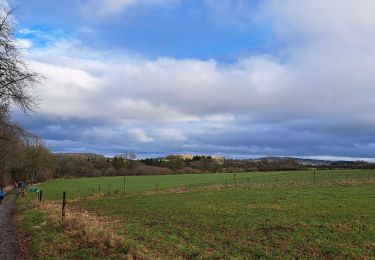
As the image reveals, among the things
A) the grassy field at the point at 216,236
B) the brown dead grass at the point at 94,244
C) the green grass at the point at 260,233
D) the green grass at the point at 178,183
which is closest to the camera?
the brown dead grass at the point at 94,244

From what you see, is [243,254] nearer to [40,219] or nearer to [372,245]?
[372,245]

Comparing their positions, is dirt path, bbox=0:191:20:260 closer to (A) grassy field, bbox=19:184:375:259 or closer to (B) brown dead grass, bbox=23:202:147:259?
(A) grassy field, bbox=19:184:375:259

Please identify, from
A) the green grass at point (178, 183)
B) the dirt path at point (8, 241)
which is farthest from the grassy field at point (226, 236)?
the green grass at point (178, 183)

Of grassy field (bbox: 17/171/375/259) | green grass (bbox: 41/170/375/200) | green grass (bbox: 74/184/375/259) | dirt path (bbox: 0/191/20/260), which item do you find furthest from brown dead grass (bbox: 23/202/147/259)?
green grass (bbox: 41/170/375/200)

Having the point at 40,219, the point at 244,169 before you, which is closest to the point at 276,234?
the point at 40,219

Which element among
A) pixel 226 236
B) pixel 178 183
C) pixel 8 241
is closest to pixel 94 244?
pixel 8 241

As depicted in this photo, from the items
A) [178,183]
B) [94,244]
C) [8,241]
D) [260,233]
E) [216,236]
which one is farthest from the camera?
[178,183]

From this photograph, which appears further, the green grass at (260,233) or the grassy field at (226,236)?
the green grass at (260,233)

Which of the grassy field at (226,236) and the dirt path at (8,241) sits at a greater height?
the grassy field at (226,236)

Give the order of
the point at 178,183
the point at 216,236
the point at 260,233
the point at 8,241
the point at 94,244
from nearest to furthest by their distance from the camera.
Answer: the point at 94,244 → the point at 8,241 → the point at 216,236 → the point at 260,233 → the point at 178,183

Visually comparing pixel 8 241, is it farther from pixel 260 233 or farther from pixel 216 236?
pixel 260 233

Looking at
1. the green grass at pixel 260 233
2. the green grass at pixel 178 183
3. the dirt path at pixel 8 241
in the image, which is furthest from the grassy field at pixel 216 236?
the green grass at pixel 178 183

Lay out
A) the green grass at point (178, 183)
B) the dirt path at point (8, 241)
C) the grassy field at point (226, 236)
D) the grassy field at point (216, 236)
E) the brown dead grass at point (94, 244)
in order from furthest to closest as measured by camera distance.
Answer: the green grass at point (178, 183) < the dirt path at point (8, 241) < the grassy field at point (226, 236) < the grassy field at point (216, 236) < the brown dead grass at point (94, 244)

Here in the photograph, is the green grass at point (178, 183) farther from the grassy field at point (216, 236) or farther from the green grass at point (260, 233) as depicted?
the grassy field at point (216, 236)
